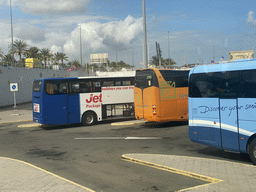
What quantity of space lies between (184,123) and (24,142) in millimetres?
9797

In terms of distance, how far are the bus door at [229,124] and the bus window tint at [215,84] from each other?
0.28 m

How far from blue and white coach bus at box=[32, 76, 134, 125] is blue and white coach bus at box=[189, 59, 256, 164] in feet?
33.0

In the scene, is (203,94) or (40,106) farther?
(40,106)

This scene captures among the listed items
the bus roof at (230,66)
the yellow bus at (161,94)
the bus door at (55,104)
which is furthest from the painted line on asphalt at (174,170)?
the bus door at (55,104)

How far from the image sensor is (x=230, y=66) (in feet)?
31.8

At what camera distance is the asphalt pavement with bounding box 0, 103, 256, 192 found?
7.07 meters

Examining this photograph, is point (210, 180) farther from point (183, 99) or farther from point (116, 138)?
point (183, 99)

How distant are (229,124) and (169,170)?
8.08 feet

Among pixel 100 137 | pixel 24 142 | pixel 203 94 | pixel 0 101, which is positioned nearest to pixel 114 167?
pixel 203 94

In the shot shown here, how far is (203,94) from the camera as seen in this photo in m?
10.3

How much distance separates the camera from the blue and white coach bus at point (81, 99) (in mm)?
18766

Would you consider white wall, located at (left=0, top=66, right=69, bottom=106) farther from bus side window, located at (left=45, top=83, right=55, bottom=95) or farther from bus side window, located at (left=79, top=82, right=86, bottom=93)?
bus side window, located at (left=79, top=82, right=86, bottom=93)

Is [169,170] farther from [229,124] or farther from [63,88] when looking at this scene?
[63,88]

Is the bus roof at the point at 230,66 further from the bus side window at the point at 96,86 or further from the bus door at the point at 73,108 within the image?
the bus door at the point at 73,108
